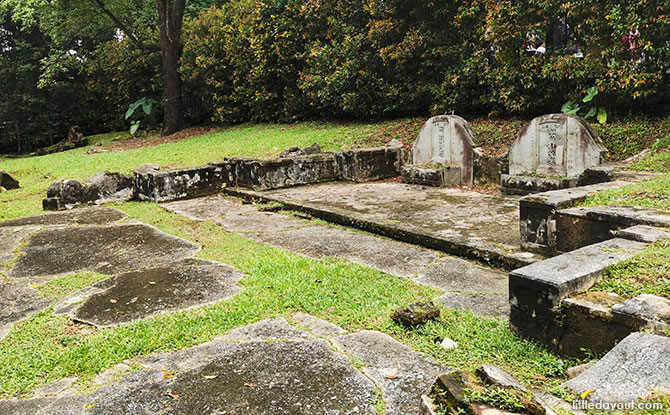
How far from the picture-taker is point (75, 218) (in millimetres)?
6195

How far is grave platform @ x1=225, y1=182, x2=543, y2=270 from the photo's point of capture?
4.10 m

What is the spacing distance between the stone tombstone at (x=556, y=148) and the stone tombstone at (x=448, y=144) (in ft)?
2.38

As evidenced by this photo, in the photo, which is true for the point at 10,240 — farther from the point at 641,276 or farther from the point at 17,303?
the point at 641,276

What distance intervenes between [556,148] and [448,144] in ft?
5.48

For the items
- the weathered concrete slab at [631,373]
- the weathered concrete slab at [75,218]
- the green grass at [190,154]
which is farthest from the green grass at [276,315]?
the green grass at [190,154]

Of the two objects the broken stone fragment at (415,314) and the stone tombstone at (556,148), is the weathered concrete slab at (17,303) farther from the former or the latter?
the stone tombstone at (556,148)

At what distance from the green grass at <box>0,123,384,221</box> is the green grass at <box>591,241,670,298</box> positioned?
7330mm

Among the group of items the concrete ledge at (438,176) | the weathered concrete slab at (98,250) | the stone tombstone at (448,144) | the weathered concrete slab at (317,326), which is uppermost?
the stone tombstone at (448,144)

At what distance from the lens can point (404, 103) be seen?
11133 millimetres

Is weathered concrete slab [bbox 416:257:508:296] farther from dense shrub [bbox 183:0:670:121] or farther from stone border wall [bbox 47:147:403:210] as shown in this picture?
dense shrub [bbox 183:0:670:121]

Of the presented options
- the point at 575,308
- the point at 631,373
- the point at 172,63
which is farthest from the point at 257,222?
the point at 172,63

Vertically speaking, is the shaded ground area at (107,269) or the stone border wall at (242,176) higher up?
the stone border wall at (242,176)

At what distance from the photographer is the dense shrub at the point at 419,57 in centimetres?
741

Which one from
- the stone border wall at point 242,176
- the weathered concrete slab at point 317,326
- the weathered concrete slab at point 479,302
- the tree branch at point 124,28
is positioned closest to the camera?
the weathered concrete slab at point 317,326
